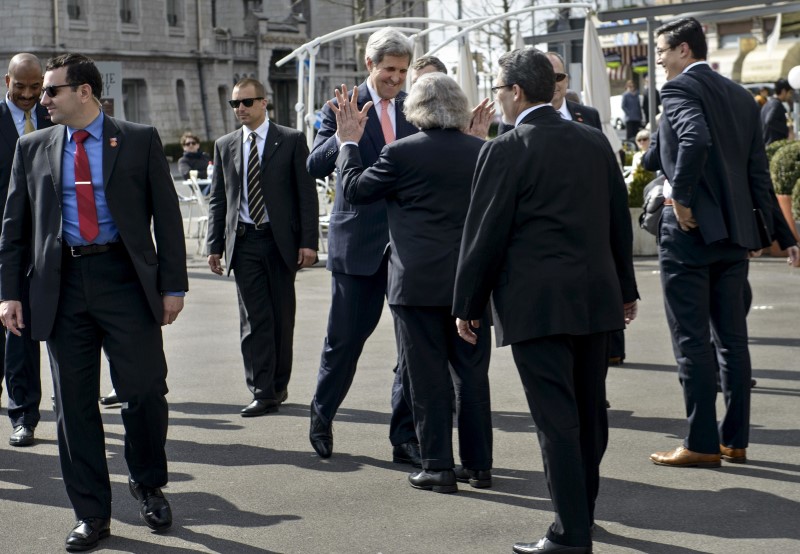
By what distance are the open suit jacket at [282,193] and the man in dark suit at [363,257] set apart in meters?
1.40

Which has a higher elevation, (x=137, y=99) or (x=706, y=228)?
(x=137, y=99)

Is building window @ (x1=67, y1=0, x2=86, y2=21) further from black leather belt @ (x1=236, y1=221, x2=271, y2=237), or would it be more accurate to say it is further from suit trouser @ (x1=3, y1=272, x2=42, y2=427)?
suit trouser @ (x1=3, y1=272, x2=42, y2=427)

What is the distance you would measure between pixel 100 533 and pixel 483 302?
182cm

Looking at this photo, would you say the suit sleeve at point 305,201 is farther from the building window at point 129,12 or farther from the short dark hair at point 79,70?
the building window at point 129,12

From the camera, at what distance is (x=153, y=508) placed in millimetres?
5688

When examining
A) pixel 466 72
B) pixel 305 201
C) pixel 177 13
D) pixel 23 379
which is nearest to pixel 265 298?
pixel 305 201

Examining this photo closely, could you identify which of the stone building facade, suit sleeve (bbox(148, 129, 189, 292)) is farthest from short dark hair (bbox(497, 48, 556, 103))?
the stone building facade

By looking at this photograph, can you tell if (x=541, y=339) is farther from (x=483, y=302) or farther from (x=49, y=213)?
(x=49, y=213)

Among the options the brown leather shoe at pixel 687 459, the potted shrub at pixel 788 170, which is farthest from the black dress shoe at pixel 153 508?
the potted shrub at pixel 788 170

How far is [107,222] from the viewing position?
558cm

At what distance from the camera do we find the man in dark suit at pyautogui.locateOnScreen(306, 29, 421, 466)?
6.80m

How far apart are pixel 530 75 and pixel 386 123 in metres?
1.95

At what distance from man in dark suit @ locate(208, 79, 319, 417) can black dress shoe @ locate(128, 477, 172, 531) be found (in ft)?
8.46

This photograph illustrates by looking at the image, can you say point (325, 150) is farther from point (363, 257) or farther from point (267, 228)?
point (267, 228)
